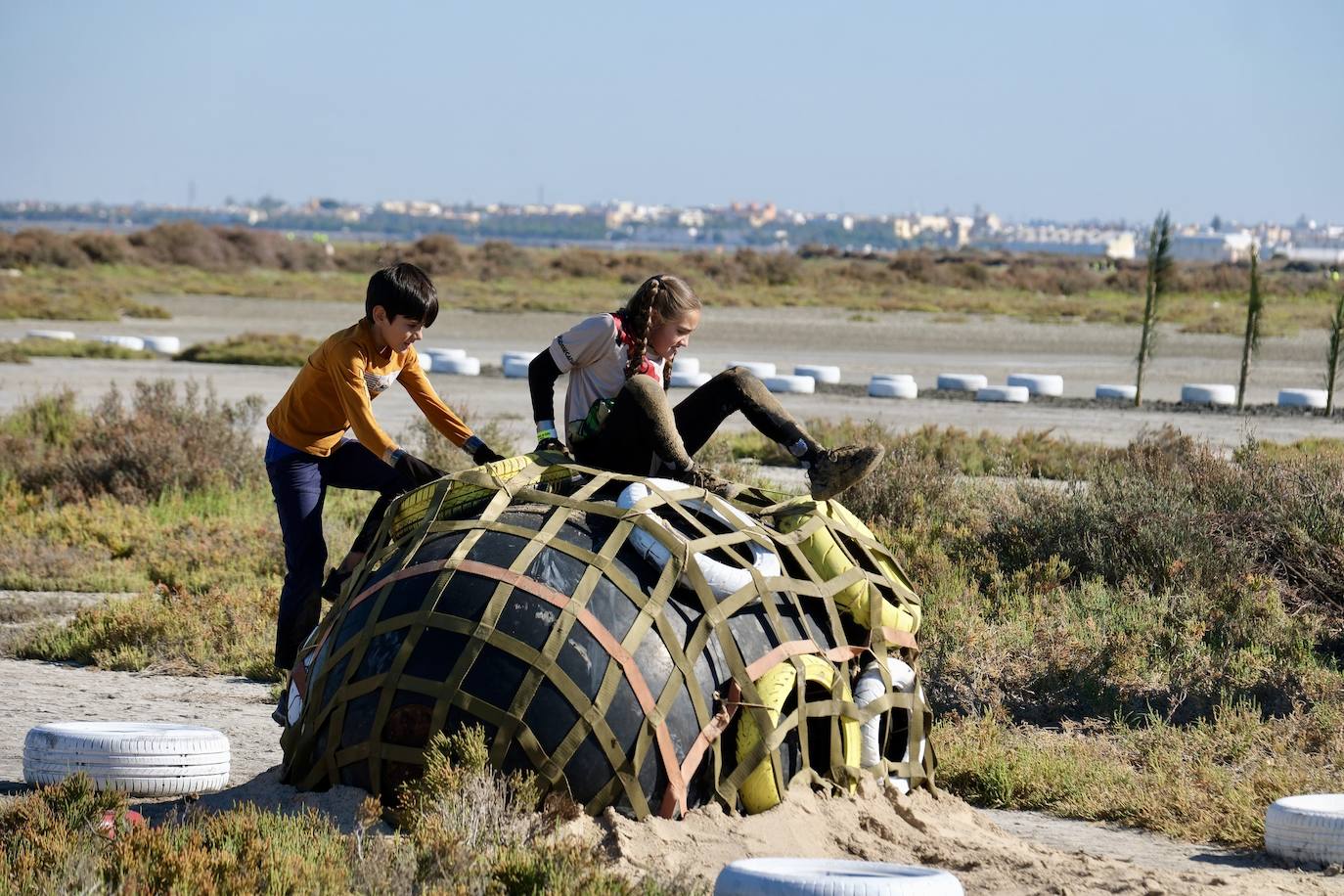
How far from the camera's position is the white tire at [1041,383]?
2730 centimetres

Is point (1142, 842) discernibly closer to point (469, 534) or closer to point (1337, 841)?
point (1337, 841)

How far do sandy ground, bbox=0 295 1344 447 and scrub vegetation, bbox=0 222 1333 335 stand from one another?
2647 millimetres

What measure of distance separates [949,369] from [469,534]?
28.1 metres

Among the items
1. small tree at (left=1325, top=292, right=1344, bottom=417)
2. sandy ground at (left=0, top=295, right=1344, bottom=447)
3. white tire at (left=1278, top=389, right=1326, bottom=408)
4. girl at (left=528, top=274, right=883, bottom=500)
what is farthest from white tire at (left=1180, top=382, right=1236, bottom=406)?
girl at (left=528, top=274, right=883, bottom=500)

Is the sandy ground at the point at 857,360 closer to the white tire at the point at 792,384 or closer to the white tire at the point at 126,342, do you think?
the white tire at the point at 792,384

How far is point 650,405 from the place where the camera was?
7.05 m

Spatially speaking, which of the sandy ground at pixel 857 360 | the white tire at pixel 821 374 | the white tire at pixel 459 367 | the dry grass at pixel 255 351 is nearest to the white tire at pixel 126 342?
the dry grass at pixel 255 351

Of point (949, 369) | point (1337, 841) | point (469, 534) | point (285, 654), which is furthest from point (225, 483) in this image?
point (949, 369)

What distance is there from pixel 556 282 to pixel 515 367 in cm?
4703

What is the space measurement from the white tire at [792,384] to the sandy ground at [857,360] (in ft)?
1.53

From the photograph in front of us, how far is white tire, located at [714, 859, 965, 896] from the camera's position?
502 centimetres

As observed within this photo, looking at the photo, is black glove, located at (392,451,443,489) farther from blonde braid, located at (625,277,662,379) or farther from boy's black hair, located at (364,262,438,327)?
blonde braid, located at (625,277,662,379)

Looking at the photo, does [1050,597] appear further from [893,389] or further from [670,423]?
[893,389]

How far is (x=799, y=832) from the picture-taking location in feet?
19.7
